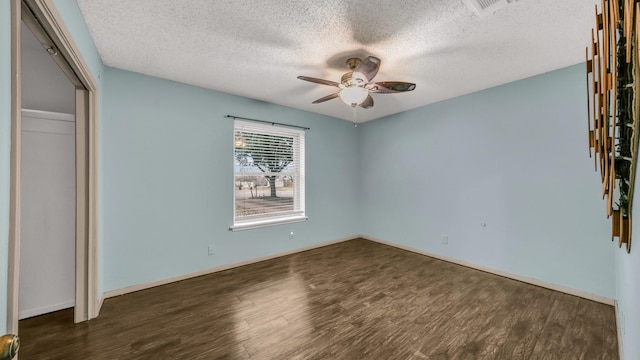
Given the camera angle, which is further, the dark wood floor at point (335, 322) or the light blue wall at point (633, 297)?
the dark wood floor at point (335, 322)

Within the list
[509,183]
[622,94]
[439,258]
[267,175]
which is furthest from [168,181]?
[509,183]

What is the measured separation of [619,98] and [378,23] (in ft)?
4.85

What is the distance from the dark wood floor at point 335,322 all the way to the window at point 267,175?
1041 millimetres

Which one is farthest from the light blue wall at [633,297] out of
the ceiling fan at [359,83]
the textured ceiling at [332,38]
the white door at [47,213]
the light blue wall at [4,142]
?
the white door at [47,213]

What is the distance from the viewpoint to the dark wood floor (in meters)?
1.76

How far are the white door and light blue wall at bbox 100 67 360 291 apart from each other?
0.31 m

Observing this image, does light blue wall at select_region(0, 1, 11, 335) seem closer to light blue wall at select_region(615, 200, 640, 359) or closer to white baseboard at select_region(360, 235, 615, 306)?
light blue wall at select_region(615, 200, 640, 359)

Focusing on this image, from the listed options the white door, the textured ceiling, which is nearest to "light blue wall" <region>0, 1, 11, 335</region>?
the textured ceiling

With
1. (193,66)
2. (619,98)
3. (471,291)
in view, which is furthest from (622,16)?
(193,66)

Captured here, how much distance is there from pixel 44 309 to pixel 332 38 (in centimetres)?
357

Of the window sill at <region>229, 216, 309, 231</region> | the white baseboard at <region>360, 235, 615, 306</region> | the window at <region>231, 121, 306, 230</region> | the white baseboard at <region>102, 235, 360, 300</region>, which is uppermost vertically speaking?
the window at <region>231, 121, 306, 230</region>

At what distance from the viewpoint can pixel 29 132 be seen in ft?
6.82

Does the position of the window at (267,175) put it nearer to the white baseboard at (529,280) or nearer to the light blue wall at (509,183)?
the light blue wall at (509,183)

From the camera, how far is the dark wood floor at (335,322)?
1.76 m
